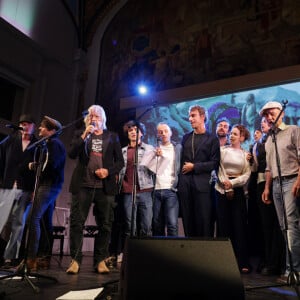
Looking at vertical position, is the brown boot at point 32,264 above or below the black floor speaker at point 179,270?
below

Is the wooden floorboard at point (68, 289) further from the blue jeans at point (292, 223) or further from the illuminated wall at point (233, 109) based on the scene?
the illuminated wall at point (233, 109)

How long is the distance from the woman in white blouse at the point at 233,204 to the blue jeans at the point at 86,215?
1.15m

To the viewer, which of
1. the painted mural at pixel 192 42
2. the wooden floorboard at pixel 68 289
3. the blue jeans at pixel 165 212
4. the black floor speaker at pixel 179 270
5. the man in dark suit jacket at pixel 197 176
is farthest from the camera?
the painted mural at pixel 192 42

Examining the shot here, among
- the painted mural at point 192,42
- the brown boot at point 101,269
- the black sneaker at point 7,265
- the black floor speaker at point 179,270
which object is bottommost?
the black sneaker at point 7,265

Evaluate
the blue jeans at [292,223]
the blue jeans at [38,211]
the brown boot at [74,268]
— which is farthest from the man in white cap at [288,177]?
the blue jeans at [38,211]

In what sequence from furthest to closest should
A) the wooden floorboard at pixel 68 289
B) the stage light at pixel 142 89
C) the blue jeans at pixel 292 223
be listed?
1. the stage light at pixel 142 89
2. the blue jeans at pixel 292 223
3. the wooden floorboard at pixel 68 289

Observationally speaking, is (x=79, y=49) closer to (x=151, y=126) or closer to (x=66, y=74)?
(x=66, y=74)

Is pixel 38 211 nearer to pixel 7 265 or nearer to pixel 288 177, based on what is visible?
pixel 7 265

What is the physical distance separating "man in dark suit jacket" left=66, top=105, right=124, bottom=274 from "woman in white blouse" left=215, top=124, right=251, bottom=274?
1.09 m

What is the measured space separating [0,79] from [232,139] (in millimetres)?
5617

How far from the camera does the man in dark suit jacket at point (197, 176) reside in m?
3.15

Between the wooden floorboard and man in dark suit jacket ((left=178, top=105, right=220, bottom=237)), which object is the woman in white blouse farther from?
the wooden floorboard

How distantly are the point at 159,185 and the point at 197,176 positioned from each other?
497 mm

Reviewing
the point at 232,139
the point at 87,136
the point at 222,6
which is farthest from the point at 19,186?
the point at 222,6
